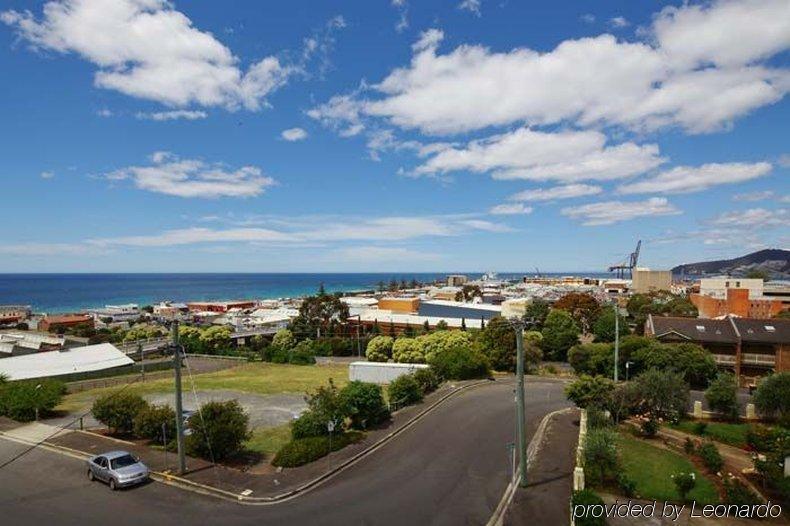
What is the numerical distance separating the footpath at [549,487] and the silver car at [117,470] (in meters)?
14.8

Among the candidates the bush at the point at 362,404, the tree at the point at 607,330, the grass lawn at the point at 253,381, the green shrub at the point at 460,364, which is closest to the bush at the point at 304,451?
the bush at the point at 362,404

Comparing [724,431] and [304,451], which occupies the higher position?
[304,451]

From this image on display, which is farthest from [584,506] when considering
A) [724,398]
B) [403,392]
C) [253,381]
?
[253,381]

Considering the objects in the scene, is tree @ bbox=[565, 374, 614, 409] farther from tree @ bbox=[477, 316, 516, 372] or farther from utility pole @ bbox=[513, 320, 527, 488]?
tree @ bbox=[477, 316, 516, 372]

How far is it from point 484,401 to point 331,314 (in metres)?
51.0

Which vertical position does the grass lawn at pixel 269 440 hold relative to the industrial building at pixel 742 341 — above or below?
below

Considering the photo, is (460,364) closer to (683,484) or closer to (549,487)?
(549,487)

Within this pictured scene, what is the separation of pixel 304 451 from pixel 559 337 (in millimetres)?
43555

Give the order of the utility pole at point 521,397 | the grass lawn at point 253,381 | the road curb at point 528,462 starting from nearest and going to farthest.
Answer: the road curb at point 528,462, the utility pole at point 521,397, the grass lawn at point 253,381

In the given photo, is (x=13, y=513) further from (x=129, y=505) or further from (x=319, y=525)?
(x=319, y=525)

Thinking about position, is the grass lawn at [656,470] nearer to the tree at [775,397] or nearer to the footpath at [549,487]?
the footpath at [549,487]

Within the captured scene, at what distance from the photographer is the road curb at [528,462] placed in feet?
57.4

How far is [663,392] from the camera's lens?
30.3 metres

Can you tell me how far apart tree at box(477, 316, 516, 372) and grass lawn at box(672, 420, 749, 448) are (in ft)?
64.6
